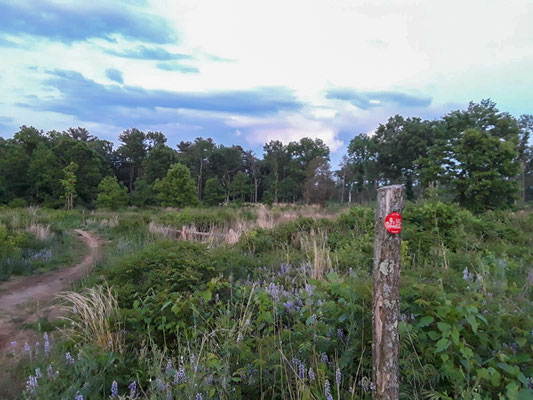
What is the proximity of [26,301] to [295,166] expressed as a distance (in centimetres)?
6382

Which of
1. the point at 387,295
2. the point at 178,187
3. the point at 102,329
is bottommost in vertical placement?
the point at 102,329

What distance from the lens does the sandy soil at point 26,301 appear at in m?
4.12

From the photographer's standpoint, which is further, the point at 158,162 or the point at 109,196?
the point at 158,162

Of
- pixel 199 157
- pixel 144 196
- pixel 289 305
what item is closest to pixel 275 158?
pixel 199 157

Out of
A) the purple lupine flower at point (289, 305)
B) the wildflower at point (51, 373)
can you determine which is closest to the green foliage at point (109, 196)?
the wildflower at point (51, 373)

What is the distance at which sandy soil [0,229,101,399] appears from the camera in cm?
412

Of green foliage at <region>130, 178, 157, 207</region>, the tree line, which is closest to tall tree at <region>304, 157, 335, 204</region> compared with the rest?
the tree line

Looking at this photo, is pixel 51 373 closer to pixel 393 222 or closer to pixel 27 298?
pixel 393 222

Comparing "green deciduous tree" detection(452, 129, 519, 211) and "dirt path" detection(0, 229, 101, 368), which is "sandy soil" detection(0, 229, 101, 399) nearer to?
"dirt path" detection(0, 229, 101, 368)

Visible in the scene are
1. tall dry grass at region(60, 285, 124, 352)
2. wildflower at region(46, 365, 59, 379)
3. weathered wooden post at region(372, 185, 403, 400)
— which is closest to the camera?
weathered wooden post at region(372, 185, 403, 400)

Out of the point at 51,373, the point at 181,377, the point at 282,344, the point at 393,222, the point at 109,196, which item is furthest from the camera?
the point at 109,196

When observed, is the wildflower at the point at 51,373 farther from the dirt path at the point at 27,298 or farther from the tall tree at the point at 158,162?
the tall tree at the point at 158,162

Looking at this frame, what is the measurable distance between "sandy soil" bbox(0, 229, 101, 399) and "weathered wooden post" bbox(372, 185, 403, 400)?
3028 mm

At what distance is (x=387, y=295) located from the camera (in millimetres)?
2119
